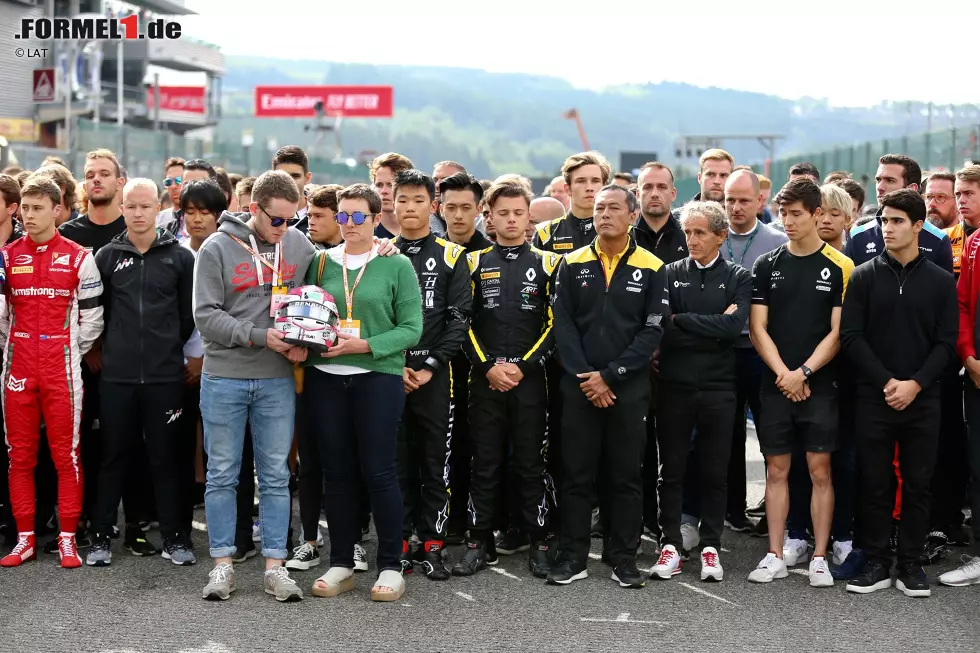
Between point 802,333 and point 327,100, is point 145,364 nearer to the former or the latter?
point 802,333

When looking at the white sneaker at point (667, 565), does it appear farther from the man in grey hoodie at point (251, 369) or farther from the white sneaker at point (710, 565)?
the man in grey hoodie at point (251, 369)

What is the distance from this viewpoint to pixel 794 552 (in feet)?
21.9

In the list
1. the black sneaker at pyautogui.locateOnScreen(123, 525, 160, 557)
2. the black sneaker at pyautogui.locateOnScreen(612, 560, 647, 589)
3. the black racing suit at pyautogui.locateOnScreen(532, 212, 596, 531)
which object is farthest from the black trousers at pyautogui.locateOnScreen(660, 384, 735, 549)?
the black sneaker at pyautogui.locateOnScreen(123, 525, 160, 557)

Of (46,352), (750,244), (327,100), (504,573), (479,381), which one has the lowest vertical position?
(504,573)

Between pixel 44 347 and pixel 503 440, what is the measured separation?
267 centimetres

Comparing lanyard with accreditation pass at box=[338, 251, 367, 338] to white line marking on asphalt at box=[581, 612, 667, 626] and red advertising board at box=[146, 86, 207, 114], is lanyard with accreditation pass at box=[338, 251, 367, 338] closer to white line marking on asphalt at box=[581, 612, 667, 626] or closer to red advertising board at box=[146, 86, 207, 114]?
white line marking on asphalt at box=[581, 612, 667, 626]

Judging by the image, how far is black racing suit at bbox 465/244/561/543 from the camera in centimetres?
650

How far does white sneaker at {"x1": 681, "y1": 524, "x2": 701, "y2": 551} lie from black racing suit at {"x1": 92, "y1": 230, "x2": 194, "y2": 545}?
3008 millimetres

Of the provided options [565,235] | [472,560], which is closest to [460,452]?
[472,560]

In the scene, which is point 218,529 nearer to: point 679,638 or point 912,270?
point 679,638

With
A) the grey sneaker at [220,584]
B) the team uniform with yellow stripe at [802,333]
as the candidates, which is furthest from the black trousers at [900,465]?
the grey sneaker at [220,584]

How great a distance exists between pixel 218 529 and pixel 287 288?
1.33m

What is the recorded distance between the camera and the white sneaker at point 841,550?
6617 millimetres

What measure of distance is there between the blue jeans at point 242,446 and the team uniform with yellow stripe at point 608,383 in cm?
153
